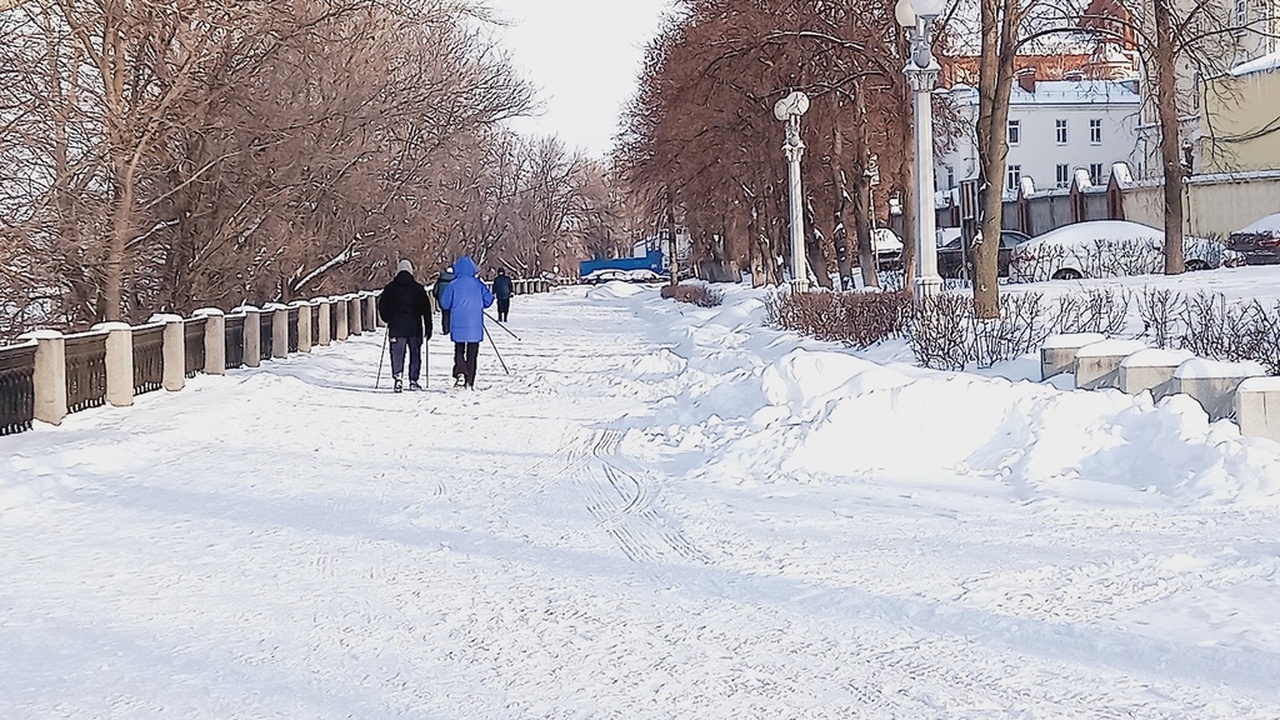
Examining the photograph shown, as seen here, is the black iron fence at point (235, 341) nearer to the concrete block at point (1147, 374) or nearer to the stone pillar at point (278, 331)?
the stone pillar at point (278, 331)

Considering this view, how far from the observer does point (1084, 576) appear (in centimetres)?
755

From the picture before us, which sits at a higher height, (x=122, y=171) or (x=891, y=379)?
(x=122, y=171)

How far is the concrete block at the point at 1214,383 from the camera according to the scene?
11.1 metres

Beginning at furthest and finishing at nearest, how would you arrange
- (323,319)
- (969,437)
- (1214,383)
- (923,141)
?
1. (323,319)
2. (923,141)
3. (969,437)
4. (1214,383)

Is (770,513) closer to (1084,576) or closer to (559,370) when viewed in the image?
(1084,576)

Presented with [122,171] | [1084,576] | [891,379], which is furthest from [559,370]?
[1084,576]

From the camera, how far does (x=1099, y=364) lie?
41.0 ft

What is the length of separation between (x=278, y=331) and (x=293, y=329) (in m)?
1.87

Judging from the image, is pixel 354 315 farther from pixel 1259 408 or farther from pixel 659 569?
pixel 659 569

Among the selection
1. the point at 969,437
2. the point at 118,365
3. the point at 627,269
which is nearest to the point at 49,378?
the point at 118,365

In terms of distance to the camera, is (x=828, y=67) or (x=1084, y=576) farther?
(x=828, y=67)

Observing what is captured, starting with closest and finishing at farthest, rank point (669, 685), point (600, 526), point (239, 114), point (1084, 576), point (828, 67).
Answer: point (669, 685) < point (1084, 576) < point (600, 526) < point (239, 114) < point (828, 67)

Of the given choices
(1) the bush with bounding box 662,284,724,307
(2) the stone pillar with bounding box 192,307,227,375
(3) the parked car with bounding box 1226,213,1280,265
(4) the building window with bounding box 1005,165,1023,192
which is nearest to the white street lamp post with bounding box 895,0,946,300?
(2) the stone pillar with bounding box 192,307,227,375

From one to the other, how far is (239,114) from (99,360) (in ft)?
39.2
